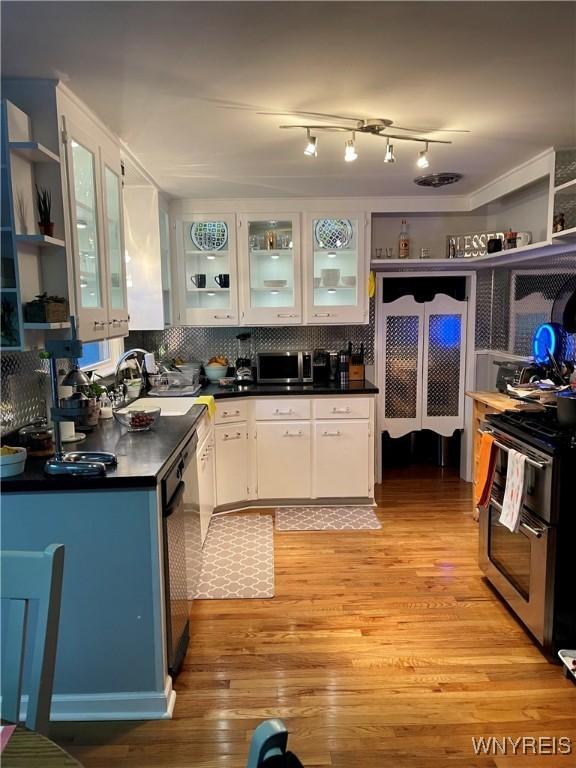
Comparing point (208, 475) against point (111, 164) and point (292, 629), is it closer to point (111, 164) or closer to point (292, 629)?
point (292, 629)

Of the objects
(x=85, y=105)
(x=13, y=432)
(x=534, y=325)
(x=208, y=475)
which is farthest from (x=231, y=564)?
(x=534, y=325)

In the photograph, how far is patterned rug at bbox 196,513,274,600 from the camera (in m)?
2.90

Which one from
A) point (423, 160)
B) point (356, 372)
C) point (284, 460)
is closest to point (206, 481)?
point (284, 460)

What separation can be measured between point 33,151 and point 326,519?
290 cm

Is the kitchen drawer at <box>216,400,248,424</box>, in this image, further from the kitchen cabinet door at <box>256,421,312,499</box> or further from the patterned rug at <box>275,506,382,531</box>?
the patterned rug at <box>275,506,382,531</box>

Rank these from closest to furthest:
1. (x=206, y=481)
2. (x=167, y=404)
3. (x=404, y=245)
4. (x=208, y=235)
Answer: (x=167, y=404) < (x=206, y=481) < (x=208, y=235) < (x=404, y=245)

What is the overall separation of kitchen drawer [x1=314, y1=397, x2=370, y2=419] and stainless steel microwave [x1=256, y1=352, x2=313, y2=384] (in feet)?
1.03

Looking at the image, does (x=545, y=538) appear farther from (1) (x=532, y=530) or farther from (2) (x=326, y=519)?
(2) (x=326, y=519)

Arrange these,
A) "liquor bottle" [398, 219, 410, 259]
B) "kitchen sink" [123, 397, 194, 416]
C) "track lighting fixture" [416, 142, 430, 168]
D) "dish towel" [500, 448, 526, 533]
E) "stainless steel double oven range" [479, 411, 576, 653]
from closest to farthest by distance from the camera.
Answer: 1. "stainless steel double oven range" [479, 411, 576, 653]
2. "dish towel" [500, 448, 526, 533]
3. "track lighting fixture" [416, 142, 430, 168]
4. "kitchen sink" [123, 397, 194, 416]
5. "liquor bottle" [398, 219, 410, 259]

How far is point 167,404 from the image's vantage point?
3.38 m

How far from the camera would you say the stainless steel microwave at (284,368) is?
4211 mm

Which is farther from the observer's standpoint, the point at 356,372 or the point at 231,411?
the point at 356,372

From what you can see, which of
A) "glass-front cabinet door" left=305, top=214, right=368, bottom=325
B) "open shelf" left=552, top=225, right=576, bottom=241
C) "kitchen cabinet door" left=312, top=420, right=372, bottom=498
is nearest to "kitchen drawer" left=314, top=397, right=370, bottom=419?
"kitchen cabinet door" left=312, top=420, right=372, bottom=498

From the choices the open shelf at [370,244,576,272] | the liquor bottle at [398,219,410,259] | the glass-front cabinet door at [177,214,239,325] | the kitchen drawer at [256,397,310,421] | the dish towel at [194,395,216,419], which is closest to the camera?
the open shelf at [370,244,576,272]
